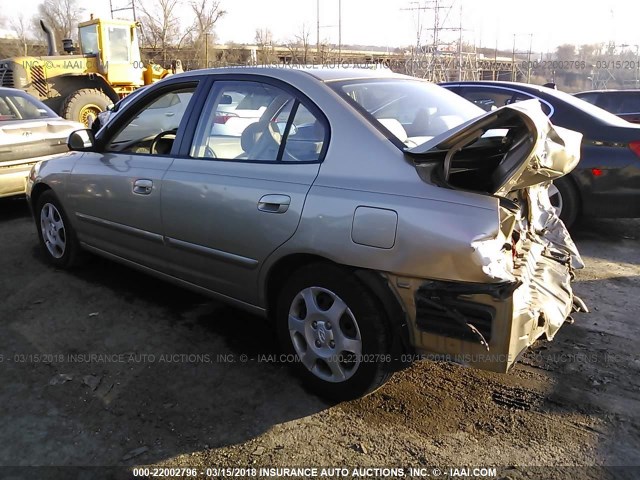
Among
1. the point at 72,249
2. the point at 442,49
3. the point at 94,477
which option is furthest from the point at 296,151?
the point at 442,49

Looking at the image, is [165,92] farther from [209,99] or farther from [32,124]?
[32,124]

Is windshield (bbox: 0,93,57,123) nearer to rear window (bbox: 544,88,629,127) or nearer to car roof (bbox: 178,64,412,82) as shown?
car roof (bbox: 178,64,412,82)

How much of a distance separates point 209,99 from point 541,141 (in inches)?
79.9

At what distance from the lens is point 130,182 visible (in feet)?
12.0

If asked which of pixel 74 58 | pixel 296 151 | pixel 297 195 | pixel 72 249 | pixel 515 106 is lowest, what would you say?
pixel 72 249

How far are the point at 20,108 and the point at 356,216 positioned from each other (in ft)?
20.1

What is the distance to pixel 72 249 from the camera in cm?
450

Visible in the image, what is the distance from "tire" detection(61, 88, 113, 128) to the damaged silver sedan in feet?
37.2

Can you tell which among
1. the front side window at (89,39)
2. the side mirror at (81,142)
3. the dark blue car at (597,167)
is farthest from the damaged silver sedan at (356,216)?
the front side window at (89,39)

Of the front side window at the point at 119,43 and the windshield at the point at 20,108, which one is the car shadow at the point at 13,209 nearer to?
the windshield at the point at 20,108

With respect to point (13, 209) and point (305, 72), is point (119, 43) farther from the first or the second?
point (305, 72)

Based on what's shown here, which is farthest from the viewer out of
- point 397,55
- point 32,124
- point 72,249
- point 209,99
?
point 397,55

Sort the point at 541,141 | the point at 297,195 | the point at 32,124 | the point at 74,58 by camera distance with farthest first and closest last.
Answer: the point at 74,58 → the point at 32,124 → the point at 297,195 → the point at 541,141

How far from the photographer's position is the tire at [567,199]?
17.4 ft
